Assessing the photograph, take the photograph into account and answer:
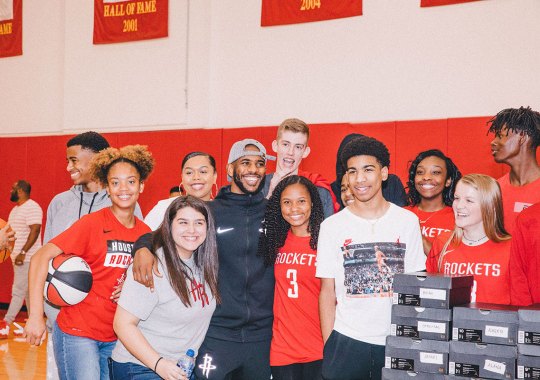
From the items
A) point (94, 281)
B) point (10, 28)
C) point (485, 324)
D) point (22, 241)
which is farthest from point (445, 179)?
point (10, 28)

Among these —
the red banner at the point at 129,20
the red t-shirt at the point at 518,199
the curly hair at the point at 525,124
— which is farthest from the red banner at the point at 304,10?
the red t-shirt at the point at 518,199

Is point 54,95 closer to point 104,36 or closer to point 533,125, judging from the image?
point 104,36

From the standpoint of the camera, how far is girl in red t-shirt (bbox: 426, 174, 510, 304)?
347 centimetres

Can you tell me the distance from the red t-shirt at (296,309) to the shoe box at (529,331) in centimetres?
120

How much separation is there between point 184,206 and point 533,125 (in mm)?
2671

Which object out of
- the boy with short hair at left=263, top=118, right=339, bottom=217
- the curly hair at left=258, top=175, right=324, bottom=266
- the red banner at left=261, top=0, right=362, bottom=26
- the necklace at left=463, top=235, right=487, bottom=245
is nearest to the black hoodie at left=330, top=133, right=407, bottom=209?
the boy with short hair at left=263, top=118, right=339, bottom=217

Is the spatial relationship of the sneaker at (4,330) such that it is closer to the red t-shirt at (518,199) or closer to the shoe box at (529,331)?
the red t-shirt at (518,199)

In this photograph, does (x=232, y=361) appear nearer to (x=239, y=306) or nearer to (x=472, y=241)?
(x=239, y=306)

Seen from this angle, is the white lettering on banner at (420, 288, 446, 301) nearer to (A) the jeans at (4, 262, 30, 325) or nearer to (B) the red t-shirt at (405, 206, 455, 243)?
(B) the red t-shirt at (405, 206, 455, 243)

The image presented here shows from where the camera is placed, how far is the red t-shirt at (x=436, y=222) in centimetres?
455

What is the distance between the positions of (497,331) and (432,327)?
0.29 meters

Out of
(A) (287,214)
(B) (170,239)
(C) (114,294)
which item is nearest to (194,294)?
(B) (170,239)

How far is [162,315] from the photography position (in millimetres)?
3330

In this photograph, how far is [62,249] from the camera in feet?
11.9
